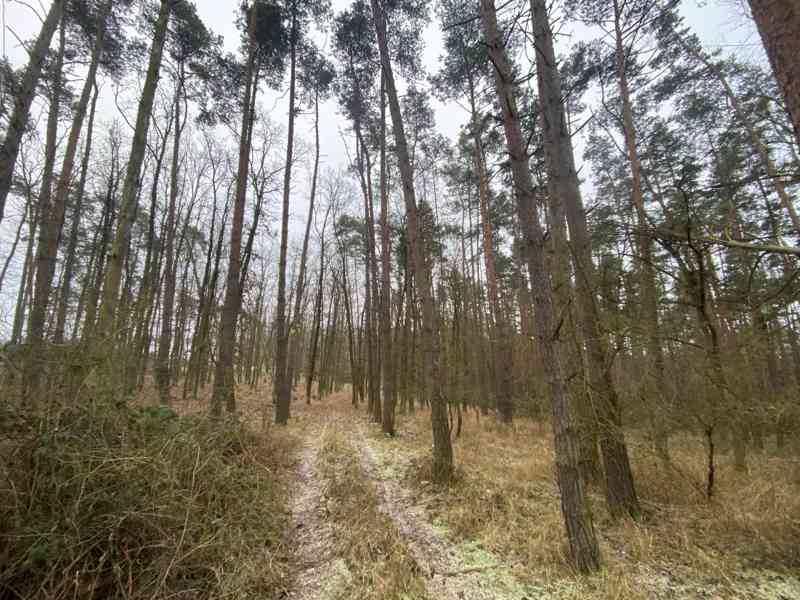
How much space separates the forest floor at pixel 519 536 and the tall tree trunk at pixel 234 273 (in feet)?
8.55

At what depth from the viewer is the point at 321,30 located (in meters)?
8.79

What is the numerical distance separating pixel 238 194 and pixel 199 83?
4752 millimetres

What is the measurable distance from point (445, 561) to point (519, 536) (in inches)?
29.7

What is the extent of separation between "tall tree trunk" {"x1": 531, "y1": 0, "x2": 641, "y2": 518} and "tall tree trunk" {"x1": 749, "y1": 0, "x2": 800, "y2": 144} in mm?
1734

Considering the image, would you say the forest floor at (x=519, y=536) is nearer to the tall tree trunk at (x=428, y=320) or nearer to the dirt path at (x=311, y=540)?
the dirt path at (x=311, y=540)

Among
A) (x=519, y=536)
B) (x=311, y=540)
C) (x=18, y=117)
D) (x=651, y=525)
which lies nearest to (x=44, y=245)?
(x=18, y=117)

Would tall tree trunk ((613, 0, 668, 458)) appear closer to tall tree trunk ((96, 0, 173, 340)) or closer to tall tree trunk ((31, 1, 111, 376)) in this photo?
tall tree trunk ((96, 0, 173, 340))

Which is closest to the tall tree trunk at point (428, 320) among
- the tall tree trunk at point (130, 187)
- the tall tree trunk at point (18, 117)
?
the tall tree trunk at point (130, 187)

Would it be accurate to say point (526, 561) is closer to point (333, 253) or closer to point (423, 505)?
point (423, 505)

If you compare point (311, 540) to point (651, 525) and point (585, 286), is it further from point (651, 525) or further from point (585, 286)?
point (585, 286)

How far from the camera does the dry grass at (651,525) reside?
229 cm

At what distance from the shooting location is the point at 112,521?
2.12 meters

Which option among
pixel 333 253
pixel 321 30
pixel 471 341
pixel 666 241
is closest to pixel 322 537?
pixel 666 241

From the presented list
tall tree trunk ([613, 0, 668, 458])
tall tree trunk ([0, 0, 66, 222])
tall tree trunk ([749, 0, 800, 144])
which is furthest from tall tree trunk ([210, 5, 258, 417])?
tall tree trunk ([749, 0, 800, 144])
